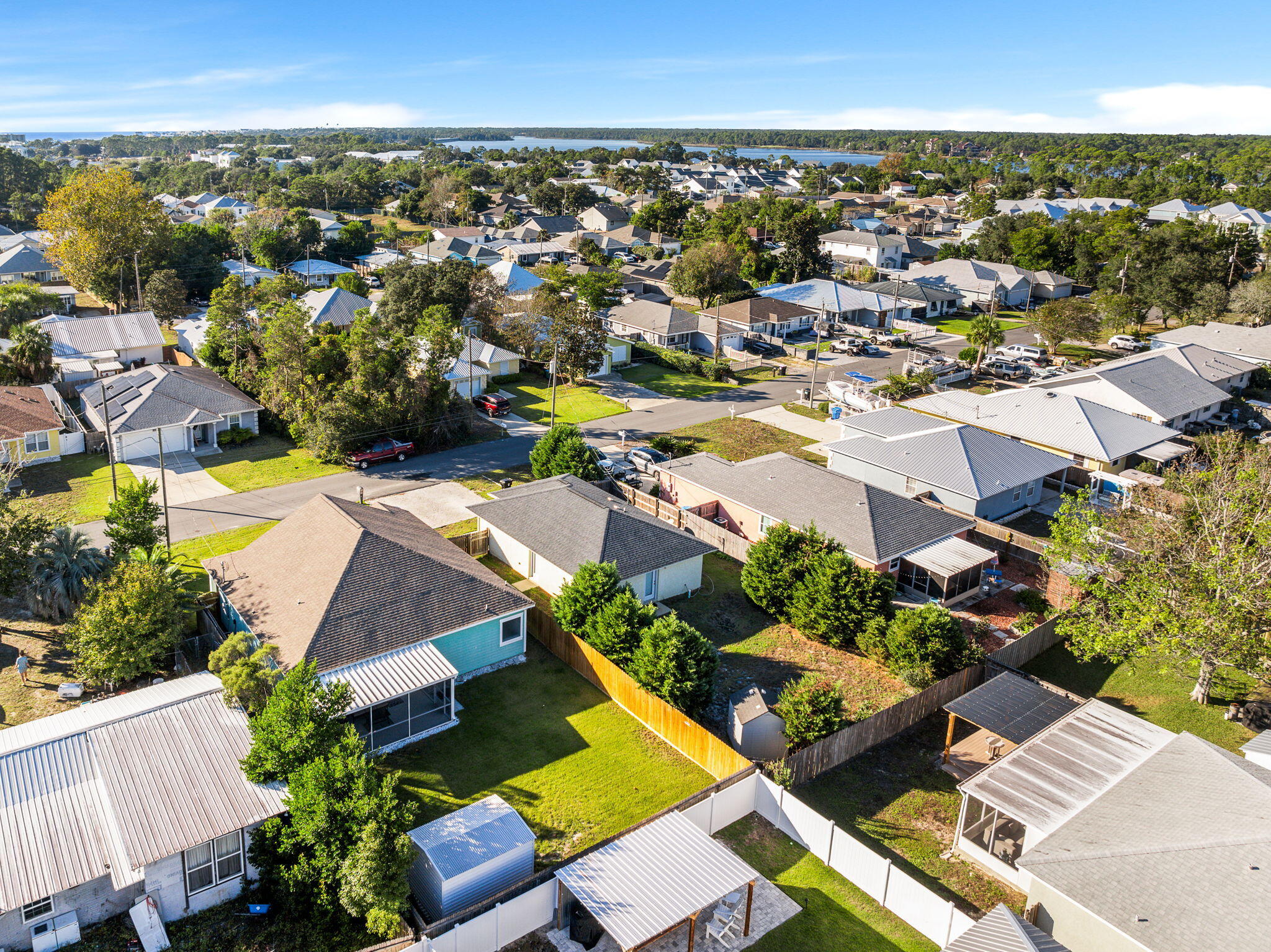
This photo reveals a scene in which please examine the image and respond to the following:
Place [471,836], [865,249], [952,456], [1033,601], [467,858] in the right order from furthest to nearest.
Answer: [865,249] < [952,456] < [1033,601] < [471,836] < [467,858]

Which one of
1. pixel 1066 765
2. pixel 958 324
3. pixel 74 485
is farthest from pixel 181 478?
pixel 958 324

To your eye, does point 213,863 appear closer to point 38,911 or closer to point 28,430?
point 38,911

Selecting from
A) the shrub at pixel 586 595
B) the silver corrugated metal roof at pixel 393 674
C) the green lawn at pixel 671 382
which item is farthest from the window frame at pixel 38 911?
the green lawn at pixel 671 382

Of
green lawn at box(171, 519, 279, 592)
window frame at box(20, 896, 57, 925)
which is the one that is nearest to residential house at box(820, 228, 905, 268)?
green lawn at box(171, 519, 279, 592)

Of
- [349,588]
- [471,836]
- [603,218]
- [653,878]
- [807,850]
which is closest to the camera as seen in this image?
[653,878]

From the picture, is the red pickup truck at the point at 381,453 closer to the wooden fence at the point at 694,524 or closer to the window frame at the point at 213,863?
the wooden fence at the point at 694,524

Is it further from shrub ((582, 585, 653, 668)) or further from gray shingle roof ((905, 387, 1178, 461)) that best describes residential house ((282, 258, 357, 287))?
shrub ((582, 585, 653, 668))
